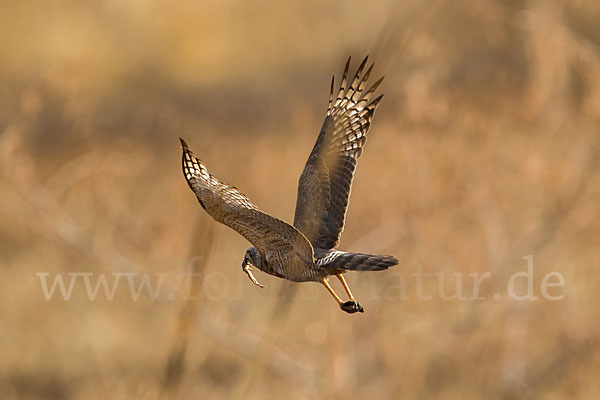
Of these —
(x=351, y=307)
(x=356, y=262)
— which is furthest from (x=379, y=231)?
(x=356, y=262)

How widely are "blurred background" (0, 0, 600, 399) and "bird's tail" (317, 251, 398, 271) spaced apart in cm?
470

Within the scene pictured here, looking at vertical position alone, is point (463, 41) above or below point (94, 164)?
above

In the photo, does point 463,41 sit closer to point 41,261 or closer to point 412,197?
point 412,197

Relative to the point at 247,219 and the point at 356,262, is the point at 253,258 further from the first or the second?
the point at 356,262

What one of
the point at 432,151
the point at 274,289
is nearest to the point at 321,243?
the point at 432,151

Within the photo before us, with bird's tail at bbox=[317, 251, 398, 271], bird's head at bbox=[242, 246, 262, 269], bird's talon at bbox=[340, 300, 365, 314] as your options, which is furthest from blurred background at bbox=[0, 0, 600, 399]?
bird's talon at bbox=[340, 300, 365, 314]

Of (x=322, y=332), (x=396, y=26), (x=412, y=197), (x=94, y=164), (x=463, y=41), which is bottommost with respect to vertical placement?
(x=396, y=26)

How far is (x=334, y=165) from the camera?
21.9ft

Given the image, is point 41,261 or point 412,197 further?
point 41,261

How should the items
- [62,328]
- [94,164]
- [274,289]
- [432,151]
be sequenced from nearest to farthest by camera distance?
[94,164]
[432,151]
[274,289]
[62,328]

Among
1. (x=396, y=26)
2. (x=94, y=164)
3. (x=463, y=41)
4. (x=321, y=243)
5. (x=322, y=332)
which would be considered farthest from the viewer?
(x=463, y=41)

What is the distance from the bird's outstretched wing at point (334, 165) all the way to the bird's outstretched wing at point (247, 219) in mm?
645

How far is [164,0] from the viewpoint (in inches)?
909

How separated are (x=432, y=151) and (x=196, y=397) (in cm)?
599
